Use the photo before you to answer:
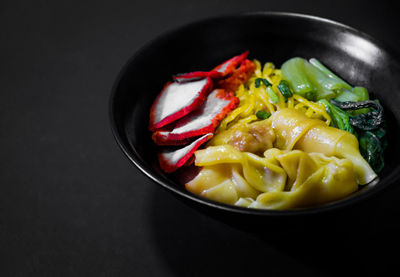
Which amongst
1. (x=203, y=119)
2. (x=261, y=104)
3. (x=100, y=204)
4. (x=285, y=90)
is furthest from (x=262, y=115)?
(x=100, y=204)

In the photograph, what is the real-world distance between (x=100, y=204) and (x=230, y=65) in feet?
5.17

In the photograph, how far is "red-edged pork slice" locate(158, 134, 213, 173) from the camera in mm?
3000

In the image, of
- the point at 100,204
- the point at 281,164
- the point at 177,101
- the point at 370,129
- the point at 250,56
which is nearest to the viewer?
the point at 281,164

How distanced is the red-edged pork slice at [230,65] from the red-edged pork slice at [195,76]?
0.07 metres

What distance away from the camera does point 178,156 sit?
10.0 ft

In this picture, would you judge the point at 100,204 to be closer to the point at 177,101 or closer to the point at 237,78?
the point at 177,101

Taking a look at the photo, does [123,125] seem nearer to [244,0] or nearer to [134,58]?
[134,58]

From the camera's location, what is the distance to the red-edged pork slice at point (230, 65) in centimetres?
362

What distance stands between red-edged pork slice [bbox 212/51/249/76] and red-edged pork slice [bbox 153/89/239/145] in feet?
0.70

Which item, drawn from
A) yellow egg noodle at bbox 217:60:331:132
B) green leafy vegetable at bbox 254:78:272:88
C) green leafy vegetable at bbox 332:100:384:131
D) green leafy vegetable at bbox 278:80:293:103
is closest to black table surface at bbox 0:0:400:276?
green leafy vegetable at bbox 332:100:384:131

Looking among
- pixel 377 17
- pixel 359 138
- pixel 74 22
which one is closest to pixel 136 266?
pixel 359 138

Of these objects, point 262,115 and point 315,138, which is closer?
point 315,138

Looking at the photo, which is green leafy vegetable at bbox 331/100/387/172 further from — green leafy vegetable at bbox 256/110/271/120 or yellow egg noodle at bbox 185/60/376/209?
green leafy vegetable at bbox 256/110/271/120

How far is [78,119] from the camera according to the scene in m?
4.44
